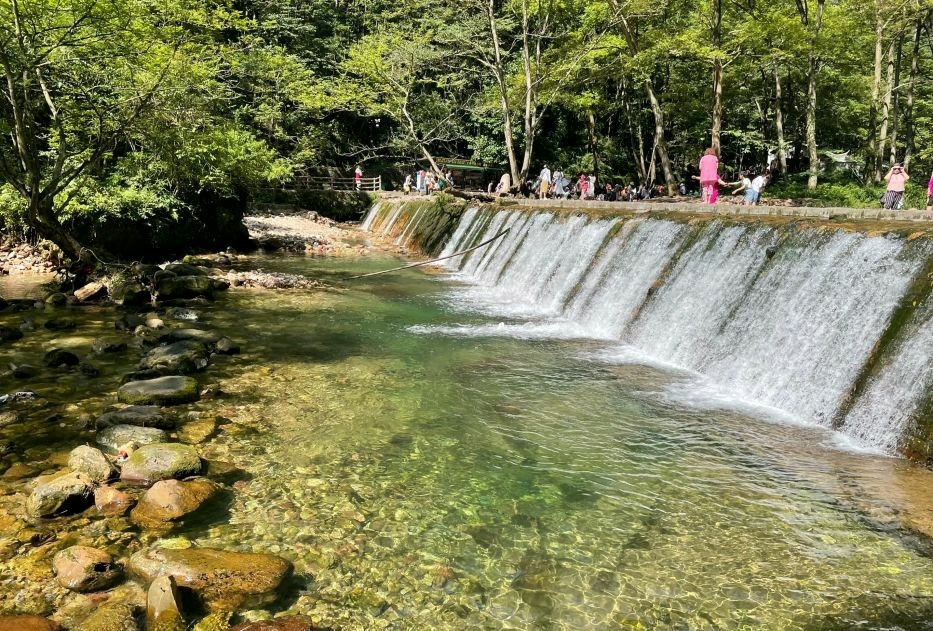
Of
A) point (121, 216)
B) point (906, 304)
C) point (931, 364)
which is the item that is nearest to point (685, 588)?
point (931, 364)

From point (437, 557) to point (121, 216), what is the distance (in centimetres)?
1590

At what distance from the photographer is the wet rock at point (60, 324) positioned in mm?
10448

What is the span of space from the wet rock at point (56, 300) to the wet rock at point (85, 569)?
33.6 feet

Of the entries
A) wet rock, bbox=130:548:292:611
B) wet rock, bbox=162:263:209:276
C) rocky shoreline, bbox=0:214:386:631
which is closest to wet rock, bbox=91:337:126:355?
rocky shoreline, bbox=0:214:386:631

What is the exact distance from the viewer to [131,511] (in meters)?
4.71

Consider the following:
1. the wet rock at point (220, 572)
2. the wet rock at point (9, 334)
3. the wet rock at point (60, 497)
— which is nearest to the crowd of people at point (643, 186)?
the wet rock at point (220, 572)

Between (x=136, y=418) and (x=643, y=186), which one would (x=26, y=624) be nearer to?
(x=136, y=418)

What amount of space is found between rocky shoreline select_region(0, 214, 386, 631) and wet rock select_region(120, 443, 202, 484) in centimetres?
1

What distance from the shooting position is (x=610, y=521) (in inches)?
188

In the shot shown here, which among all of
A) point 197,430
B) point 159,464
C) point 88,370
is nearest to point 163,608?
point 159,464

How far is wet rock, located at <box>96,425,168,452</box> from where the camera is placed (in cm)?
585

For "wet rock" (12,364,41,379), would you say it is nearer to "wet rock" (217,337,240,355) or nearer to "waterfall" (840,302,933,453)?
"wet rock" (217,337,240,355)

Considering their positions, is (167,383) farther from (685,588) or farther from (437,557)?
(685,588)

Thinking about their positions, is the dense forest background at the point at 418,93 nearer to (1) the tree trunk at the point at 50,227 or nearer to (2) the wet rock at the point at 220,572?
(1) the tree trunk at the point at 50,227
